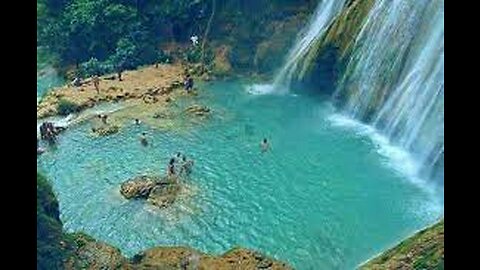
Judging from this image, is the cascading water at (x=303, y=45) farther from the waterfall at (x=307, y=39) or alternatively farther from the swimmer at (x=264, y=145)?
the swimmer at (x=264, y=145)

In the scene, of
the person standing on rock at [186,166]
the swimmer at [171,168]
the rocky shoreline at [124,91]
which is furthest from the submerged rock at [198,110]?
the swimmer at [171,168]

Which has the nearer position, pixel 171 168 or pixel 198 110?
pixel 171 168

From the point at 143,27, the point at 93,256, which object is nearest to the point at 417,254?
the point at 93,256

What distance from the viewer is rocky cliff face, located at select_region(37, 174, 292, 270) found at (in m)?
7.67

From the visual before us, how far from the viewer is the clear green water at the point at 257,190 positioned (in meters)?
8.48

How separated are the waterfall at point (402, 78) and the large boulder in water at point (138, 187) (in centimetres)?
337

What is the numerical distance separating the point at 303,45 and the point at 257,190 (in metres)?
5.09

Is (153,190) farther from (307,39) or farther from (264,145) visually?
(307,39)

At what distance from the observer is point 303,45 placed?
14141 mm

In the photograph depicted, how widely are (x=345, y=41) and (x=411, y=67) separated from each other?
178 cm

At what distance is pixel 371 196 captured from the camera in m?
9.15

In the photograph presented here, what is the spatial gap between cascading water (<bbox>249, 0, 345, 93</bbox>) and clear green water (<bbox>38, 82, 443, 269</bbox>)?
1.19m
